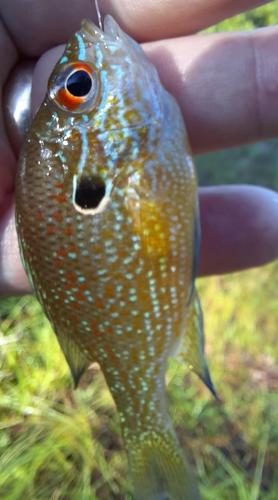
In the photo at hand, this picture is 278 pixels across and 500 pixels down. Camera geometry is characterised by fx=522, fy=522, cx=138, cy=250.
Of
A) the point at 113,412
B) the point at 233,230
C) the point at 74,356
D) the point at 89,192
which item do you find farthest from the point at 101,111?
the point at 113,412

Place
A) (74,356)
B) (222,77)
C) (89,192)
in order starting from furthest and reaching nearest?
(222,77), (74,356), (89,192)

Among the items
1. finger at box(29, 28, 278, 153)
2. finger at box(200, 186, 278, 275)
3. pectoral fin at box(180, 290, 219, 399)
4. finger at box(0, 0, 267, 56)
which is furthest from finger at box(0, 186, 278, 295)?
finger at box(0, 0, 267, 56)

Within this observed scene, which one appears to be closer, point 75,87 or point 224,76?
point 75,87

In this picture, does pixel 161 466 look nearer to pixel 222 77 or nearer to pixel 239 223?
pixel 239 223

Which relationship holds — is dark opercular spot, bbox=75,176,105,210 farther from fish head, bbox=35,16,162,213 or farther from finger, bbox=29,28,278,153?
finger, bbox=29,28,278,153

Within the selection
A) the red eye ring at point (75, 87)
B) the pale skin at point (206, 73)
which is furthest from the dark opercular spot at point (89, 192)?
the pale skin at point (206, 73)

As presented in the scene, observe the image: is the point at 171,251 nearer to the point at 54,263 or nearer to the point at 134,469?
the point at 54,263

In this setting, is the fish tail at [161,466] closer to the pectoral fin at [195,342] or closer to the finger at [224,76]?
the pectoral fin at [195,342]
